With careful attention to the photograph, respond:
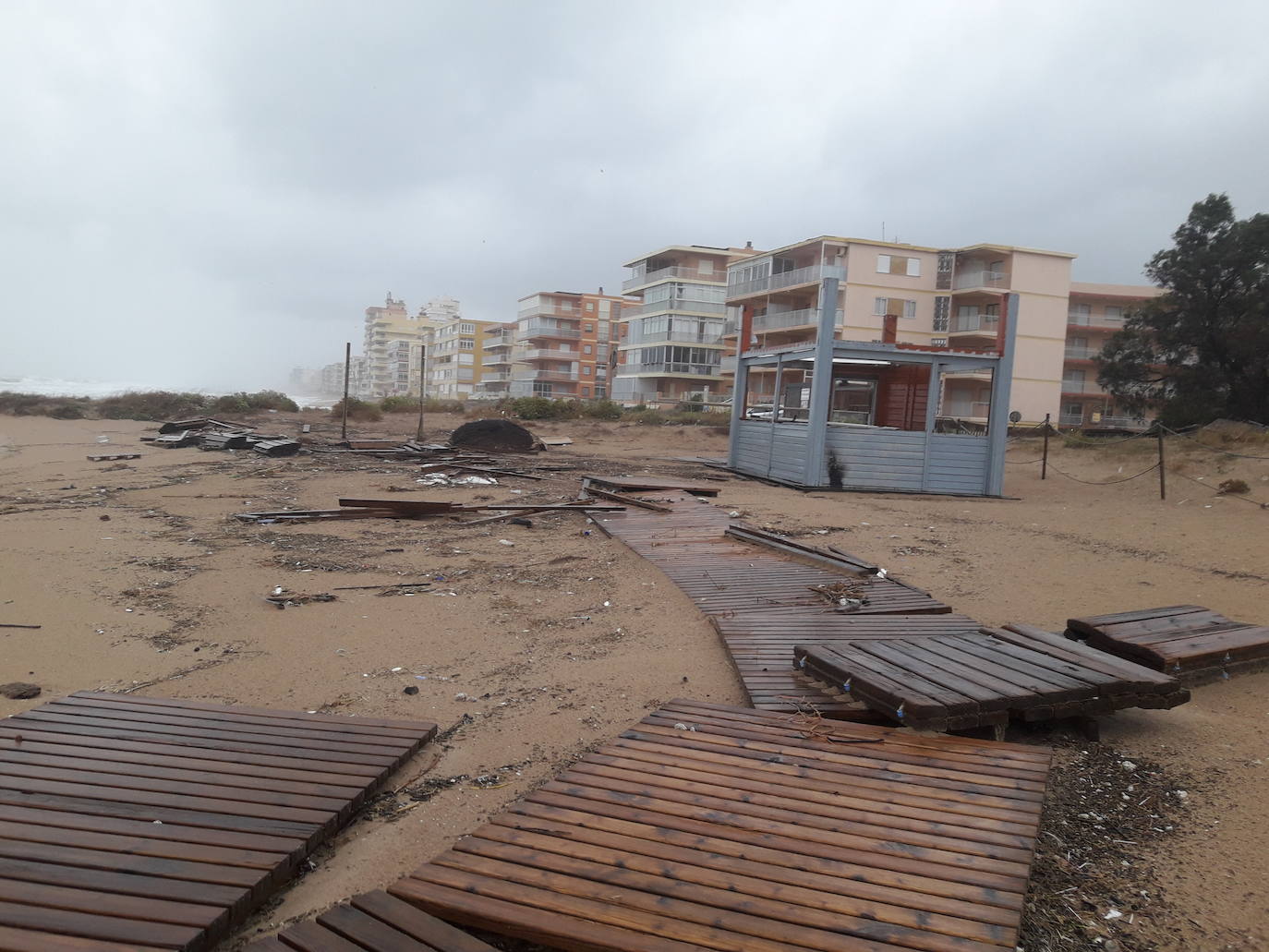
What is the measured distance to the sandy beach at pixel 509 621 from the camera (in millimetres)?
3639

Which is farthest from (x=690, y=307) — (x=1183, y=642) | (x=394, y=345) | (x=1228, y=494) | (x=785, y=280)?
(x=394, y=345)

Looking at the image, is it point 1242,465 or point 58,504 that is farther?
point 1242,465

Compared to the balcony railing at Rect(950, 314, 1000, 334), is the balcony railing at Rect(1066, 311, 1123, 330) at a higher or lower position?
higher

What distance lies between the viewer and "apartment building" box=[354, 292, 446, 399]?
485 ft

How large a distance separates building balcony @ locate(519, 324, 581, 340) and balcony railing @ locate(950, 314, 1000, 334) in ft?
142

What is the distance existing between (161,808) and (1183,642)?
6378 mm

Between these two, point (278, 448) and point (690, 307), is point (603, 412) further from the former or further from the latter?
point (690, 307)

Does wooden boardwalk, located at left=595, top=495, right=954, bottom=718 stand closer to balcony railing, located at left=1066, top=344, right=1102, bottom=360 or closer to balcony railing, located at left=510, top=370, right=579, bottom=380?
balcony railing, located at left=1066, top=344, right=1102, bottom=360

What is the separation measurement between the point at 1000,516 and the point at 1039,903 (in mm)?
13641

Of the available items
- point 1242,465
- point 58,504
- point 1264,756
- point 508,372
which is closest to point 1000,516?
point 1242,465

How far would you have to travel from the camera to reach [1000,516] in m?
15.7

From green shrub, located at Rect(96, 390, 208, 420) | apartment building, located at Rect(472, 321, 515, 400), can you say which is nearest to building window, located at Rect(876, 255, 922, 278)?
green shrub, located at Rect(96, 390, 208, 420)

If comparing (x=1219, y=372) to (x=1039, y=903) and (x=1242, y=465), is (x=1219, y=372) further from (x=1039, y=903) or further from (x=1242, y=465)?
(x=1039, y=903)

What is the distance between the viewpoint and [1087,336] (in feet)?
193
